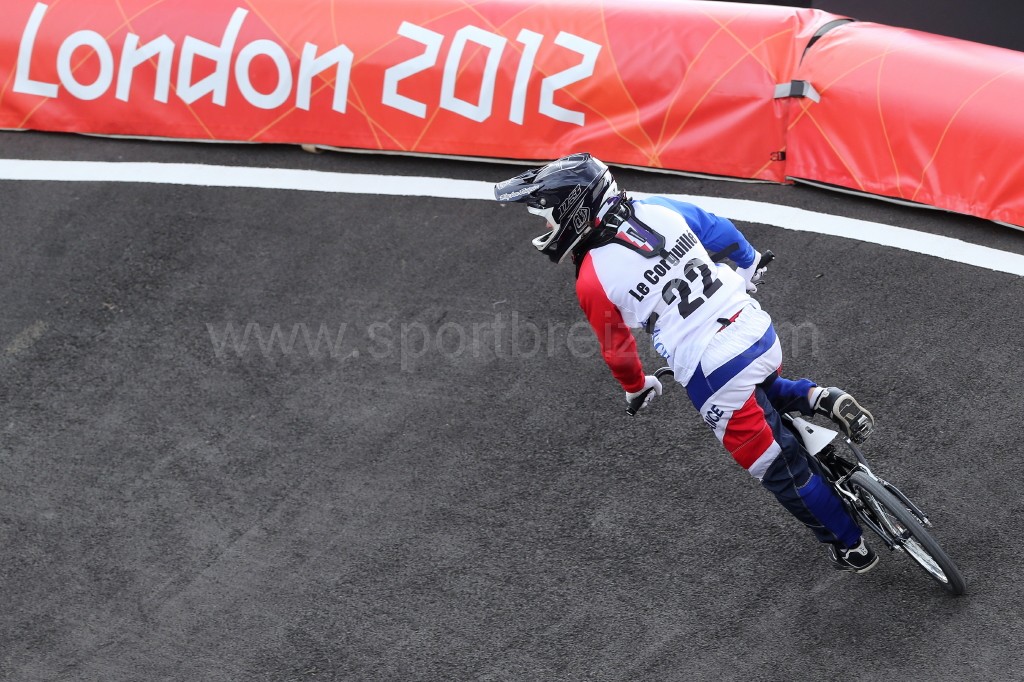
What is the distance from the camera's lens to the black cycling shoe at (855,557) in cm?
571

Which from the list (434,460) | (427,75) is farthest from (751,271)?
(427,75)

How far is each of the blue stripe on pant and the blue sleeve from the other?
0.79m

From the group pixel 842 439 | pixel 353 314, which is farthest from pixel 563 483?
pixel 353 314

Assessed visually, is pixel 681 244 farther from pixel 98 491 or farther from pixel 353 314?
pixel 98 491

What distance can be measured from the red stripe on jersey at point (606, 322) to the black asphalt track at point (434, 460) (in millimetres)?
1302

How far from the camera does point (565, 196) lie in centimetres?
550

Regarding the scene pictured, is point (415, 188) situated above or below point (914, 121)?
below

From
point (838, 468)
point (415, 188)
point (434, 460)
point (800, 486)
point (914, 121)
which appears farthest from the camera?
point (415, 188)

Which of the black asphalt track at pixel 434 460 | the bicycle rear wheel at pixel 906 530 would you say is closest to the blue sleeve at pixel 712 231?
the bicycle rear wheel at pixel 906 530

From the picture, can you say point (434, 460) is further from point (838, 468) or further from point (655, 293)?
point (838, 468)

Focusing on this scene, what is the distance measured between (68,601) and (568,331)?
3.64m

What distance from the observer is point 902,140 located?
8148 millimetres

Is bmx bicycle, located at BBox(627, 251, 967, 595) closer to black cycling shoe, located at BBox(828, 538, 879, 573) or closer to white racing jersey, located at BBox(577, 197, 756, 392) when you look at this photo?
black cycling shoe, located at BBox(828, 538, 879, 573)

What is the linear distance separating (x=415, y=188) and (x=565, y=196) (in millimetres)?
3928
